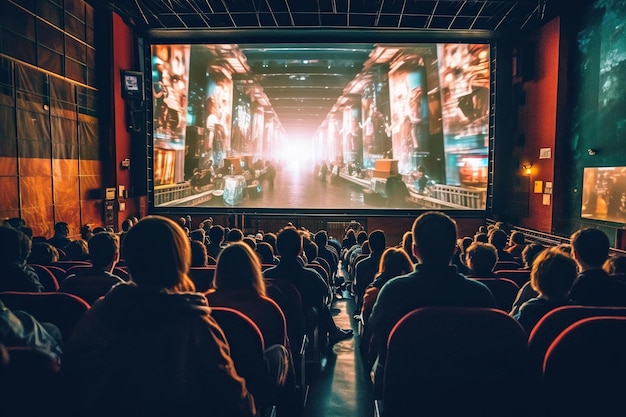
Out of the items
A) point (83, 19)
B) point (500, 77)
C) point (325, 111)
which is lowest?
point (325, 111)

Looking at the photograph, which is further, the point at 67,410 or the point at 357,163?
the point at 357,163

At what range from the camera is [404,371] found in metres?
1.80

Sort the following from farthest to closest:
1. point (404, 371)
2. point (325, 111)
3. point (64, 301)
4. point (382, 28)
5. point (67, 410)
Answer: point (325, 111) → point (382, 28) → point (64, 301) → point (404, 371) → point (67, 410)

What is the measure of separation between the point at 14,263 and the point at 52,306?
1.05 meters

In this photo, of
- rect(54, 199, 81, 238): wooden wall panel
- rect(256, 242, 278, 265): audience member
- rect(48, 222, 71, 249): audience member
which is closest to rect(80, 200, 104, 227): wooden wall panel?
rect(54, 199, 81, 238): wooden wall panel

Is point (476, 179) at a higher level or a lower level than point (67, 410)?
higher

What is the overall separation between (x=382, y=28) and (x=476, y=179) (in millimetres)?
5416

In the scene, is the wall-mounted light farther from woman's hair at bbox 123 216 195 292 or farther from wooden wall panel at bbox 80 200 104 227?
woman's hair at bbox 123 216 195 292

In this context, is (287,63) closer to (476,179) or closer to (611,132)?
(476,179)

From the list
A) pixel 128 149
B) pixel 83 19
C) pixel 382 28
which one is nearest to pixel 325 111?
pixel 382 28

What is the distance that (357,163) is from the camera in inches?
547

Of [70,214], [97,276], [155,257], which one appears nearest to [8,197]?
[70,214]

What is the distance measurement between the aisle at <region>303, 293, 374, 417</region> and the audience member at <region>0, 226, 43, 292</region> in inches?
88.1

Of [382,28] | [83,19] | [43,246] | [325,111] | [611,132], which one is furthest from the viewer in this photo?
[325,111]
